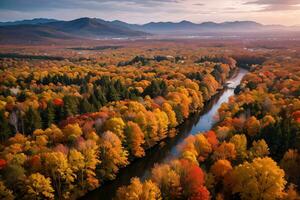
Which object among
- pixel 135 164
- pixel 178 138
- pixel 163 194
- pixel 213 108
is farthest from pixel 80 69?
pixel 163 194

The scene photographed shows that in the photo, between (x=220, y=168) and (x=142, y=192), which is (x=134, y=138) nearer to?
(x=220, y=168)

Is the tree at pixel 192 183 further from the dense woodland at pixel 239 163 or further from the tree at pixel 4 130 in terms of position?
the tree at pixel 4 130

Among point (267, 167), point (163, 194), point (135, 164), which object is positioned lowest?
point (135, 164)

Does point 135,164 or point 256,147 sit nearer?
point 256,147

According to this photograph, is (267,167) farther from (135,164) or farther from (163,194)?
(135,164)

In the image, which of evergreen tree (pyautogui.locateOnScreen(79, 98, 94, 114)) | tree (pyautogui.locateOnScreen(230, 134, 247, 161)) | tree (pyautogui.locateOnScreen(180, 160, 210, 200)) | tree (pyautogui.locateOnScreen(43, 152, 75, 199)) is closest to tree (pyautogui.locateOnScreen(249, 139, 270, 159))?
tree (pyautogui.locateOnScreen(230, 134, 247, 161))

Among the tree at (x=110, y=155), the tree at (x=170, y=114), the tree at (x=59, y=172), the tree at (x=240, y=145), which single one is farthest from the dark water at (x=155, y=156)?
the tree at (x=240, y=145)

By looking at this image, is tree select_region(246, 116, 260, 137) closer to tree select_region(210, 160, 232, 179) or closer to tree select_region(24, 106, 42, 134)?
tree select_region(210, 160, 232, 179)
